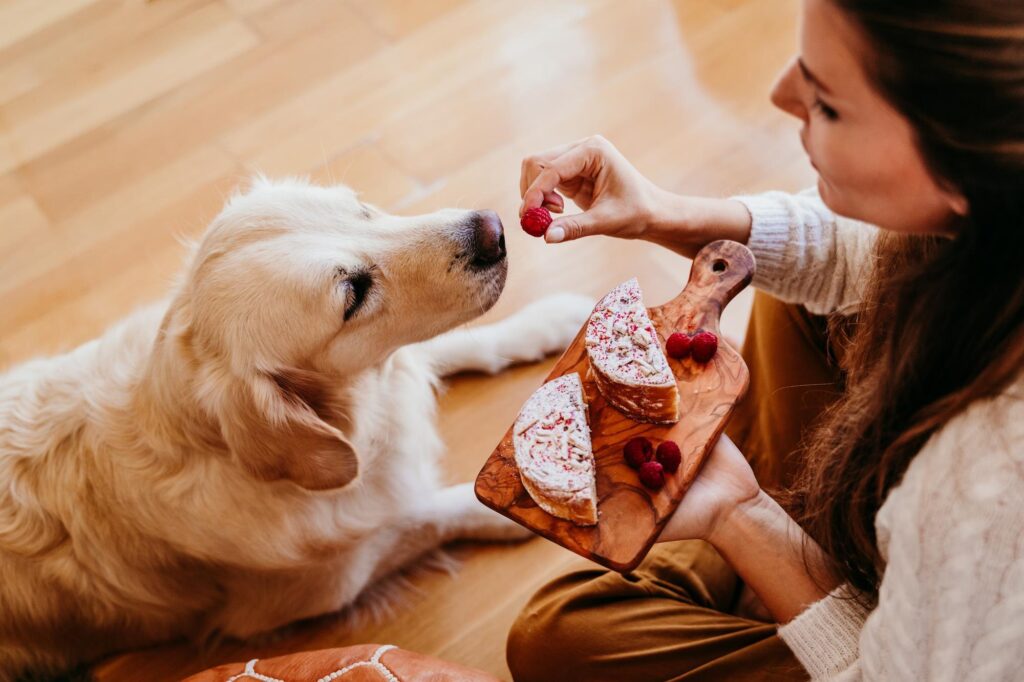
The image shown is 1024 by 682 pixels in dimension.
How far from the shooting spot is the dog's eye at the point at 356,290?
127cm

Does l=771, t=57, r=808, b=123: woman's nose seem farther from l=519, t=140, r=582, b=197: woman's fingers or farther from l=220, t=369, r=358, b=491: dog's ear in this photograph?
l=220, t=369, r=358, b=491: dog's ear

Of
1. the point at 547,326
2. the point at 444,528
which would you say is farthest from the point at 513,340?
the point at 444,528

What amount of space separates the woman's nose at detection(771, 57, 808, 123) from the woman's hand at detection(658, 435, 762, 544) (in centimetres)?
47

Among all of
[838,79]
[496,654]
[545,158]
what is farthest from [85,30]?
[838,79]

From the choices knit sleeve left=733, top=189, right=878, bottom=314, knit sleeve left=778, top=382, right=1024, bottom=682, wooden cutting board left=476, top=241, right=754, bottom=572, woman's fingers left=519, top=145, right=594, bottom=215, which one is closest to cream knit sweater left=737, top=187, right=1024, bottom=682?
knit sleeve left=778, top=382, right=1024, bottom=682

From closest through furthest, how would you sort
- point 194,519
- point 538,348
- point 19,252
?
point 194,519
point 538,348
point 19,252

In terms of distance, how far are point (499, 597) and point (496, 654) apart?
0.11 metres

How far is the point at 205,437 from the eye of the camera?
4.30 feet

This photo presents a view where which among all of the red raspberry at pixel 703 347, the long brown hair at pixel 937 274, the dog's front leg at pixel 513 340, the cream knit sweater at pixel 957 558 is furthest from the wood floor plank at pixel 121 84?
the cream knit sweater at pixel 957 558

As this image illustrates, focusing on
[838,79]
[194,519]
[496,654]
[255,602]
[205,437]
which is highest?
[838,79]

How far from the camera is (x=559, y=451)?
1.19 meters

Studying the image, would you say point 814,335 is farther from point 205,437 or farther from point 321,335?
point 205,437

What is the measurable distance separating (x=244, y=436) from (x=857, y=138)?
35.7 inches

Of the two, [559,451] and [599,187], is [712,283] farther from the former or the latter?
[559,451]
